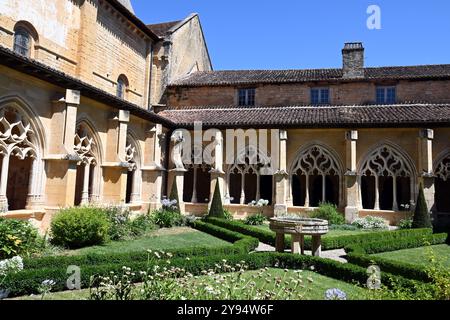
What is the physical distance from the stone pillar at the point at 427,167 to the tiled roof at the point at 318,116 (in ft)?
1.92

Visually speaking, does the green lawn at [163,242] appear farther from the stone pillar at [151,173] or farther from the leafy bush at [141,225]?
the stone pillar at [151,173]

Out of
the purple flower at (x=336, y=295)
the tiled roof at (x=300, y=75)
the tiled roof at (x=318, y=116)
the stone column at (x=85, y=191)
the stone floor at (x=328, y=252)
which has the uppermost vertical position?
the tiled roof at (x=300, y=75)

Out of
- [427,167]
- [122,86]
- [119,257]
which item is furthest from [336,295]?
[122,86]

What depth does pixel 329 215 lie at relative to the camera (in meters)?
16.1

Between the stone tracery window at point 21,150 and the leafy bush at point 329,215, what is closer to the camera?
the stone tracery window at point 21,150

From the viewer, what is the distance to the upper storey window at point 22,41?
43.7 ft

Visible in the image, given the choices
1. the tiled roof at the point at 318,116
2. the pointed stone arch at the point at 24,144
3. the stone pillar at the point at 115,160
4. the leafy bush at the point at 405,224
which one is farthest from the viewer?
the tiled roof at the point at 318,116

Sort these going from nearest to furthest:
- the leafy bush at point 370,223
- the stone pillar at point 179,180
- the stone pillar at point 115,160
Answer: the stone pillar at point 115,160 → the leafy bush at point 370,223 → the stone pillar at point 179,180

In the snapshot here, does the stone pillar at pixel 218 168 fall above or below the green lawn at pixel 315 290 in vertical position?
above

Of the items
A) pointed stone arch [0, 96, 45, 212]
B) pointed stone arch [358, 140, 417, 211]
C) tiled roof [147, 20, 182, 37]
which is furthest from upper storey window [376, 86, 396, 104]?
pointed stone arch [0, 96, 45, 212]

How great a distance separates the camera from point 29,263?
22.4 ft

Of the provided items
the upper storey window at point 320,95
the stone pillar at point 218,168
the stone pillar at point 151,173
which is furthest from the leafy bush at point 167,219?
the upper storey window at point 320,95

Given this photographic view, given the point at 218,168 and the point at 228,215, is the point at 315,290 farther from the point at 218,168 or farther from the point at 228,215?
the point at 218,168

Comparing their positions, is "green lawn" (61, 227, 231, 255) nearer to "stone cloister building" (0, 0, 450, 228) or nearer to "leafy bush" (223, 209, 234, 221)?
"stone cloister building" (0, 0, 450, 228)
